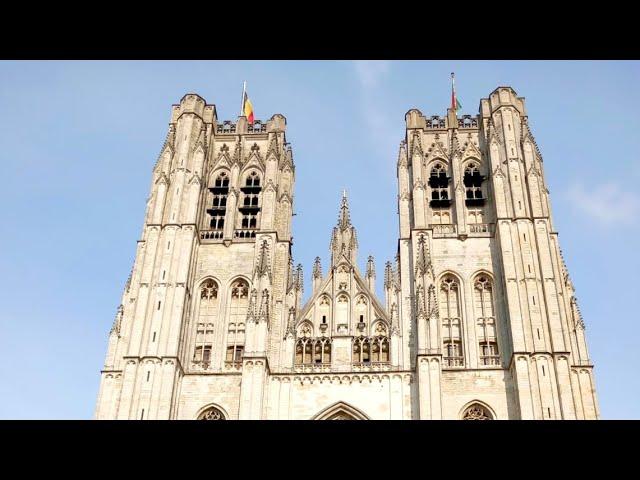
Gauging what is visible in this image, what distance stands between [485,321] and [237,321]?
9412 millimetres

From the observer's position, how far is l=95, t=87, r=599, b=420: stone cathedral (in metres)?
28.8

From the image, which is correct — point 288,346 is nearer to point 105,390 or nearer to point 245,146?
point 105,390

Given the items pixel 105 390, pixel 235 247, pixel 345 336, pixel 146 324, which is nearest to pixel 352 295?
pixel 345 336

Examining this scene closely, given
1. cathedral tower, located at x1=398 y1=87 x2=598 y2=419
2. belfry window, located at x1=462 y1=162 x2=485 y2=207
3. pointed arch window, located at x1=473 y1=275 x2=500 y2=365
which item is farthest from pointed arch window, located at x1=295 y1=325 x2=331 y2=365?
belfry window, located at x1=462 y1=162 x2=485 y2=207

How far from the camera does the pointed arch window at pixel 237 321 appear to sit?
31.1 m

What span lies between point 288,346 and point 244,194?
8.24 meters

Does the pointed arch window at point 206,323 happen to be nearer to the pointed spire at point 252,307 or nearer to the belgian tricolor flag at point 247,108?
the pointed spire at point 252,307

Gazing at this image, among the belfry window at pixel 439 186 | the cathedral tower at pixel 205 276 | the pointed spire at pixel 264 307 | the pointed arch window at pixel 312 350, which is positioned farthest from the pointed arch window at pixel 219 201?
the belfry window at pixel 439 186

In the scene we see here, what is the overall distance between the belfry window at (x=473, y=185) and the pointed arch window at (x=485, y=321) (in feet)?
12.7
